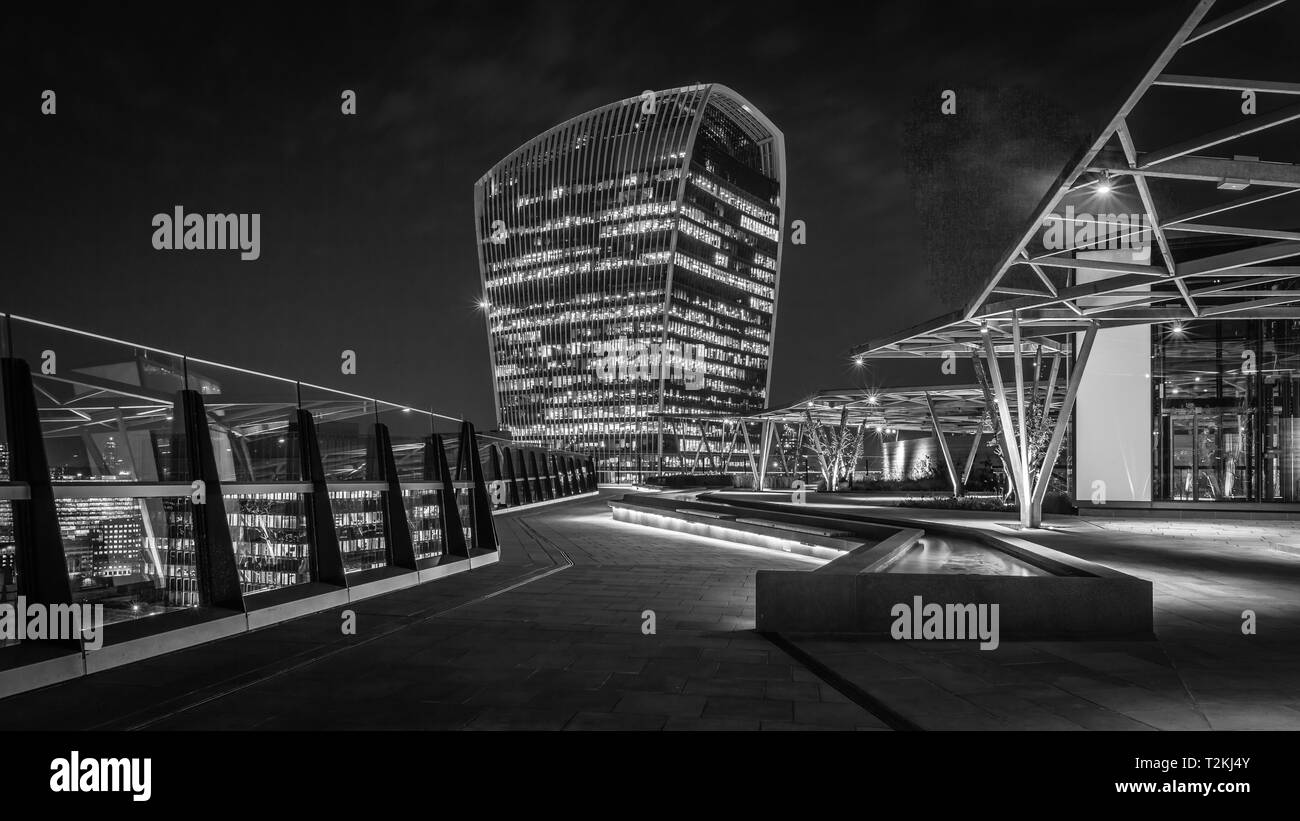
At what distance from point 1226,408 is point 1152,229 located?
15.5 metres

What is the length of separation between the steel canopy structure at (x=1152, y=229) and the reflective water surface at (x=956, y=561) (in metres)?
5.14

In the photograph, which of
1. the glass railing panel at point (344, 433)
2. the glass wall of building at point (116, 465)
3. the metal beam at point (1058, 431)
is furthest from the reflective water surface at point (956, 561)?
the metal beam at point (1058, 431)

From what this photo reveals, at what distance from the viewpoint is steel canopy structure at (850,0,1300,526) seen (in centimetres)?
912

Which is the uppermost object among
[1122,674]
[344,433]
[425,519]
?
[344,433]

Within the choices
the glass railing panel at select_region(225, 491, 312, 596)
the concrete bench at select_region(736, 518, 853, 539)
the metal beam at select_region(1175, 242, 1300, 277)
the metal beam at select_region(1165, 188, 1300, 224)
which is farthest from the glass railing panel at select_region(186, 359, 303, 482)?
the metal beam at select_region(1175, 242, 1300, 277)

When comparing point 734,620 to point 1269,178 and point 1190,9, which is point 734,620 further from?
point 1269,178

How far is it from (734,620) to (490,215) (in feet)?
455

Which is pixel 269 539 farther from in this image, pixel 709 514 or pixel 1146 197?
pixel 709 514

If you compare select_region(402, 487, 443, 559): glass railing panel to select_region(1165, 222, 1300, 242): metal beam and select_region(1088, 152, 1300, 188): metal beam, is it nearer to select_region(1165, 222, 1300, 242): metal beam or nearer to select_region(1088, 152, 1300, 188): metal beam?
select_region(1088, 152, 1300, 188): metal beam

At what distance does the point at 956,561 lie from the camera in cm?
991

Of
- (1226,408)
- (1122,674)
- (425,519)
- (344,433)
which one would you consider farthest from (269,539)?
(1226,408)

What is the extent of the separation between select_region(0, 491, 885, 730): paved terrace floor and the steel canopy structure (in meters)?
6.82

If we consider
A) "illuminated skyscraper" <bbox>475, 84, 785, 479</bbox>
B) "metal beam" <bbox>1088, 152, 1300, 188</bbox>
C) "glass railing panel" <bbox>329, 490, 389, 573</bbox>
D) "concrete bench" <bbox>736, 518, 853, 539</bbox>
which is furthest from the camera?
"illuminated skyscraper" <bbox>475, 84, 785, 479</bbox>
